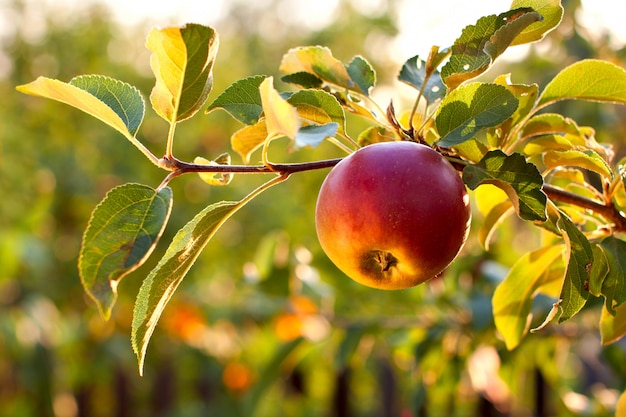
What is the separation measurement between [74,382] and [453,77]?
381 centimetres

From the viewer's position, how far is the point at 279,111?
0.53 m

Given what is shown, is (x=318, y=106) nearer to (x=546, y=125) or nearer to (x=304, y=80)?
(x=304, y=80)

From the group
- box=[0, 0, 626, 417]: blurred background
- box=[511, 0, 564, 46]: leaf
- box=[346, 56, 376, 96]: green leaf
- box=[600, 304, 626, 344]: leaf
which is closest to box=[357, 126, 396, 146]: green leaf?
box=[346, 56, 376, 96]: green leaf

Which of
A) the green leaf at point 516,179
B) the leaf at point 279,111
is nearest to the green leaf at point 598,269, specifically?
the green leaf at point 516,179

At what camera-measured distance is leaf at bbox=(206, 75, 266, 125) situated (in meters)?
0.69

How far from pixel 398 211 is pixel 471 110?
124 mm

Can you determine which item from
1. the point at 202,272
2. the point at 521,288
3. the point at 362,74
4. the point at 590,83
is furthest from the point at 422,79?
the point at 202,272

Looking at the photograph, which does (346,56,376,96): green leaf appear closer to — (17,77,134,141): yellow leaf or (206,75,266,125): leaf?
(206,75,266,125): leaf

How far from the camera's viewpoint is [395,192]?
1.97 ft

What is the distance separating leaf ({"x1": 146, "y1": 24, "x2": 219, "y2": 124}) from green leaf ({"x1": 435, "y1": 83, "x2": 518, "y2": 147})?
22 centimetres

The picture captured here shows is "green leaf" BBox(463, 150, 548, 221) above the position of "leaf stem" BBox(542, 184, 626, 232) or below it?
above

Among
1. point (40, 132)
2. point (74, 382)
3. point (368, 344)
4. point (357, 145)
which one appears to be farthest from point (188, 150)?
point (357, 145)

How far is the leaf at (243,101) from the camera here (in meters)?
0.69

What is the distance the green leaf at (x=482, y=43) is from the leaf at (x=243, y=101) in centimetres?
18
